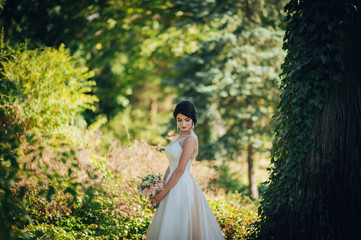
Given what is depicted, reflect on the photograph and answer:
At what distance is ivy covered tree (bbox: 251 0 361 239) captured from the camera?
3.32 m

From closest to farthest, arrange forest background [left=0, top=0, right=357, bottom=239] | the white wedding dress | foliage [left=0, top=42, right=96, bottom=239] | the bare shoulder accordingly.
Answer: the white wedding dress → the bare shoulder → forest background [left=0, top=0, right=357, bottom=239] → foliage [left=0, top=42, right=96, bottom=239]

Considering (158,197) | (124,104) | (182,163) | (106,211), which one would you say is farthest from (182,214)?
(124,104)

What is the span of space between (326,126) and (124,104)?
1301 centimetres

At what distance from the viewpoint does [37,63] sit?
7.62m

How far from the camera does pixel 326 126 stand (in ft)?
11.3

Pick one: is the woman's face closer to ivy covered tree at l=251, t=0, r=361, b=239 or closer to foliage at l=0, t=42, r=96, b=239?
ivy covered tree at l=251, t=0, r=361, b=239

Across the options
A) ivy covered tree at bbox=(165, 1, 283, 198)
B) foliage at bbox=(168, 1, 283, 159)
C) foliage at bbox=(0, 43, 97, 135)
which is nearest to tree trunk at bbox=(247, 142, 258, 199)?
ivy covered tree at bbox=(165, 1, 283, 198)

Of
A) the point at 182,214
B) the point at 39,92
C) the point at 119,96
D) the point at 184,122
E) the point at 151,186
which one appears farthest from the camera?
the point at 119,96

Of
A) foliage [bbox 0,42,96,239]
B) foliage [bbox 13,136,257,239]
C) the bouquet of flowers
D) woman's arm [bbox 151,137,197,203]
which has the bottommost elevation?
foliage [bbox 13,136,257,239]

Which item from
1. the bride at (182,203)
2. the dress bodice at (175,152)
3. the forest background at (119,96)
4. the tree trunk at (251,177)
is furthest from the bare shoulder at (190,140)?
the tree trunk at (251,177)

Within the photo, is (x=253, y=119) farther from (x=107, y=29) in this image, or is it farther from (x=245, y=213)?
(x=107, y=29)

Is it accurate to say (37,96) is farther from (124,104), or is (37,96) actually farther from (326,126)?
(124,104)

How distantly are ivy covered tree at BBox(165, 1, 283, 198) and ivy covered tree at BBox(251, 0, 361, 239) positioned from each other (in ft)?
22.3

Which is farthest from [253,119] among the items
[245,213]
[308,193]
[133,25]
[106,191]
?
[133,25]
